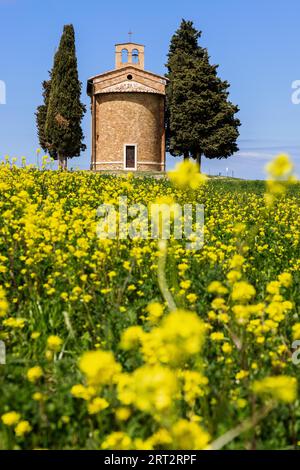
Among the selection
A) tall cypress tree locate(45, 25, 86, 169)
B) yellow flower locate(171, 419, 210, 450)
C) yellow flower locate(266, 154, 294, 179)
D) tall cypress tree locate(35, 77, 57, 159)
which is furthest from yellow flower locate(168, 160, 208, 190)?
tall cypress tree locate(35, 77, 57, 159)

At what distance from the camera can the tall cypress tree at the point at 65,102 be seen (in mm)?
40406

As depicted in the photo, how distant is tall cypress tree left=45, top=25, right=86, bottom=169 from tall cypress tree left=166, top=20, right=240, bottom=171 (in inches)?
267

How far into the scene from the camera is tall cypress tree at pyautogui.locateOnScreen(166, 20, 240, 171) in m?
41.0

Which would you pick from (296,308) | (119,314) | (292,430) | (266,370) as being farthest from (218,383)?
(296,308)

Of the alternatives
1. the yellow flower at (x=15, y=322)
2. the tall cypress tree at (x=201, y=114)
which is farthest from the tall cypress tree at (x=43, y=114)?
the yellow flower at (x=15, y=322)

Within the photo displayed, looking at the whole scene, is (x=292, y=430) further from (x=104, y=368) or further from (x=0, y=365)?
(x=0, y=365)

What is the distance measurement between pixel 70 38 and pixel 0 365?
40175 mm

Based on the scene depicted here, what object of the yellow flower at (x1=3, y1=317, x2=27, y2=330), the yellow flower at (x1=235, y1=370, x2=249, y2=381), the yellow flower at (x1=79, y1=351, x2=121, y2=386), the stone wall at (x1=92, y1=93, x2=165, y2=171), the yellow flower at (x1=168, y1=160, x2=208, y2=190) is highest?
the stone wall at (x1=92, y1=93, x2=165, y2=171)

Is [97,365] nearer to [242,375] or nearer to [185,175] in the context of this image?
[185,175]

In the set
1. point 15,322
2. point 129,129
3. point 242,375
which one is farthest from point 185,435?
point 129,129

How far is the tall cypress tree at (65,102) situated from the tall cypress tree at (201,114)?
677 cm

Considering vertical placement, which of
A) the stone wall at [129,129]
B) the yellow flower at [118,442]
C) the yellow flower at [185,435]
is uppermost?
the stone wall at [129,129]

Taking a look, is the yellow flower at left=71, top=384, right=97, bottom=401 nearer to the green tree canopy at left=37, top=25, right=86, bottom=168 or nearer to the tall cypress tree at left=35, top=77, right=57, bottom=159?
the green tree canopy at left=37, top=25, right=86, bottom=168

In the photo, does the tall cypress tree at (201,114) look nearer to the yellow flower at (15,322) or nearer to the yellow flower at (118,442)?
the yellow flower at (15,322)
